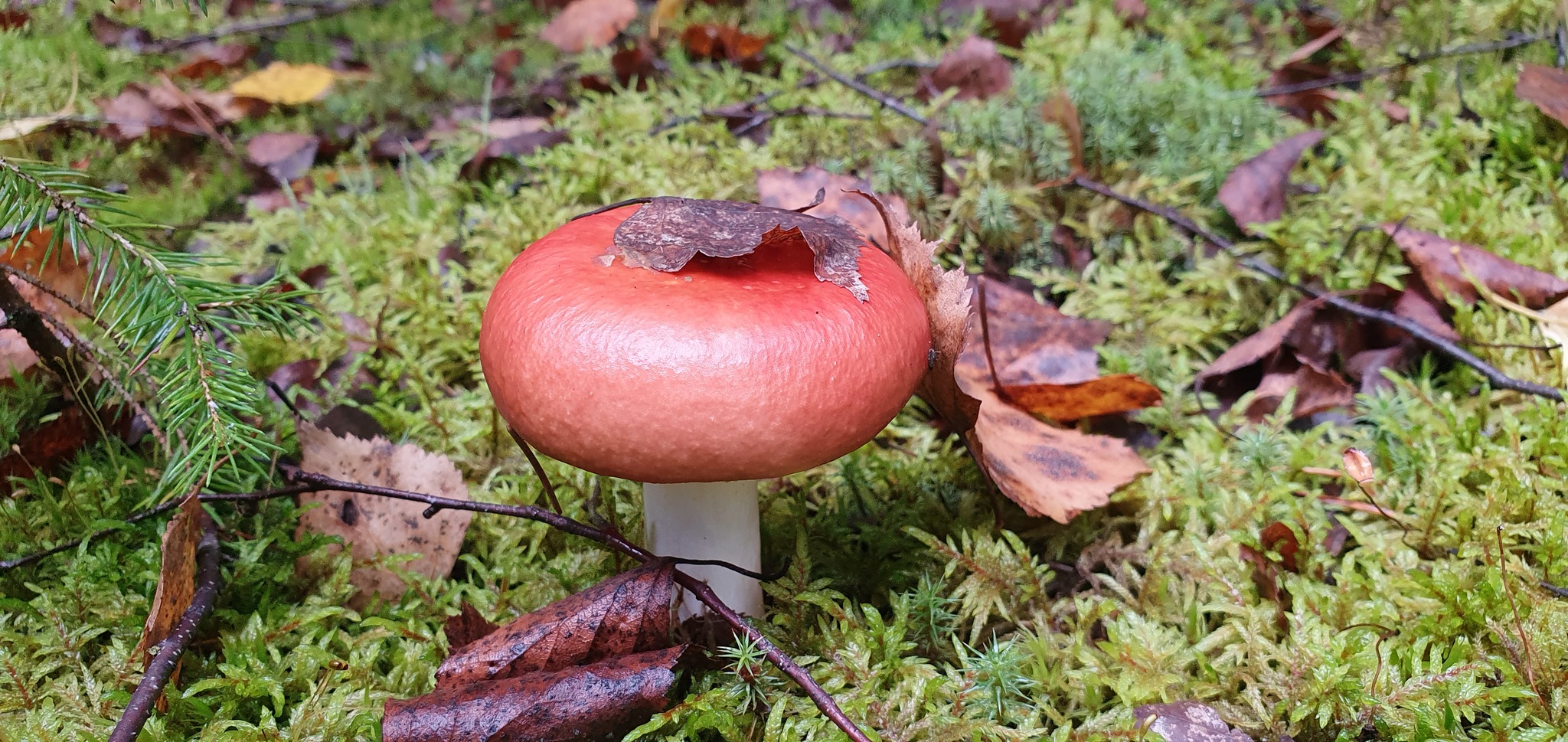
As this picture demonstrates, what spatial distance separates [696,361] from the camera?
1286 millimetres

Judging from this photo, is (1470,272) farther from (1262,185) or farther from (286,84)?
(286,84)

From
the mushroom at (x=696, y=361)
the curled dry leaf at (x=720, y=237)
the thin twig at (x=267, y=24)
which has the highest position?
the curled dry leaf at (x=720, y=237)

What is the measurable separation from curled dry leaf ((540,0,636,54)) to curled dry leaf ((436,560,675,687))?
11.6 feet

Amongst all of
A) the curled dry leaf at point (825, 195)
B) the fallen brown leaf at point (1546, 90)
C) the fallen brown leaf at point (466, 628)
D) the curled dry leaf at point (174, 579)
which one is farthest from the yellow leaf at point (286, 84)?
the fallen brown leaf at point (1546, 90)

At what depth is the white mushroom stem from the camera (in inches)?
67.5

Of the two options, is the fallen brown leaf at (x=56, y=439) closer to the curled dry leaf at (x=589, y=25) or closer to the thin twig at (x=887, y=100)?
the thin twig at (x=887, y=100)

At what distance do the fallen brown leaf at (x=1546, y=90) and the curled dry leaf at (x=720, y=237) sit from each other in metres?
2.55

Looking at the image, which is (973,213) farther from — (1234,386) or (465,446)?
(465,446)

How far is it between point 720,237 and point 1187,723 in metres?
1.12

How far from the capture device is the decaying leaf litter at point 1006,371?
5.49 ft

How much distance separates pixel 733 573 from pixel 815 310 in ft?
2.13

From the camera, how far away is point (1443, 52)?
3.29 meters

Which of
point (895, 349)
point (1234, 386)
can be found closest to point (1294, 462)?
point (1234, 386)

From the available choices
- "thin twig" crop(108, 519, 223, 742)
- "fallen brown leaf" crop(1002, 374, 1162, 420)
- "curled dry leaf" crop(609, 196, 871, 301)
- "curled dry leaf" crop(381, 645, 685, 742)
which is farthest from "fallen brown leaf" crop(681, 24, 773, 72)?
"curled dry leaf" crop(381, 645, 685, 742)
